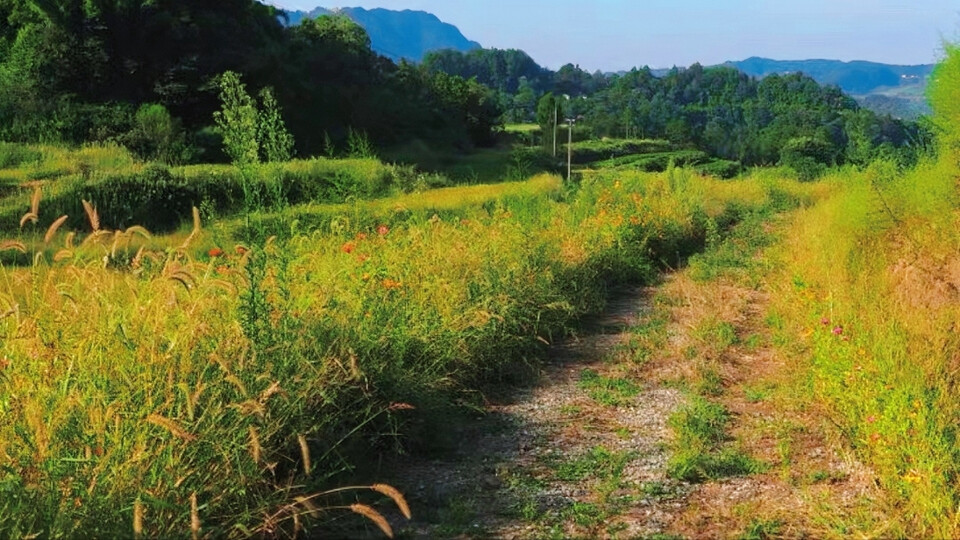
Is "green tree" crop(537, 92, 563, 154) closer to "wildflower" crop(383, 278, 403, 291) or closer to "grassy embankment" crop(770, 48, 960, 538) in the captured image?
"grassy embankment" crop(770, 48, 960, 538)

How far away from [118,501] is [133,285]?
1582mm

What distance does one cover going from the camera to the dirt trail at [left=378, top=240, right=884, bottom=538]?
11.3ft

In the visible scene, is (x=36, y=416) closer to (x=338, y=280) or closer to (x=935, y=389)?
(x=338, y=280)

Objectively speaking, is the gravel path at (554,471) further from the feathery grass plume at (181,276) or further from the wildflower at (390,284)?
the feathery grass plume at (181,276)

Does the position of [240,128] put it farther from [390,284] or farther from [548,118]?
[548,118]

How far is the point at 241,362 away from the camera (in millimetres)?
3309

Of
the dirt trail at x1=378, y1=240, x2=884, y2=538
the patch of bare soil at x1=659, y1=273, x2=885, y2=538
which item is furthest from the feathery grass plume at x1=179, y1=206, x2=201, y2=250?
the patch of bare soil at x1=659, y1=273, x2=885, y2=538

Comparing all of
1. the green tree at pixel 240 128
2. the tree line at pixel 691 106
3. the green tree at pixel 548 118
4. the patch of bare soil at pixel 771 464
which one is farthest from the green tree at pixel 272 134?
the green tree at pixel 548 118

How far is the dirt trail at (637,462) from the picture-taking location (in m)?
3.43

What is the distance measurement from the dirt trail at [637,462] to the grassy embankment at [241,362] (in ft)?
1.29

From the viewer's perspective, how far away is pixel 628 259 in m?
9.55

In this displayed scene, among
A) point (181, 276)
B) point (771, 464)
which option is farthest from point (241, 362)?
point (771, 464)

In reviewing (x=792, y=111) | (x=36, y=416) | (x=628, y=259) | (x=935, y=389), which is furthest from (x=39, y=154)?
(x=792, y=111)

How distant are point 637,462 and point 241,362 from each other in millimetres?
2098
